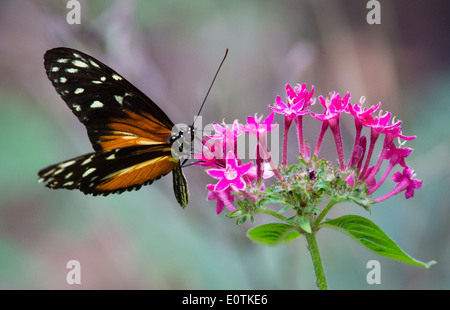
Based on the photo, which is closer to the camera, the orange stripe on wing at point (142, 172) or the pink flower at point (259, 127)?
the pink flower at point (259, 127)

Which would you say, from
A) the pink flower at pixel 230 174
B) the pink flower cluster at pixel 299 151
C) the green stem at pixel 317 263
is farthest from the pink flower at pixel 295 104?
the green stem at pixel 317 263

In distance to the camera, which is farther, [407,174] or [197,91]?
[197,91]

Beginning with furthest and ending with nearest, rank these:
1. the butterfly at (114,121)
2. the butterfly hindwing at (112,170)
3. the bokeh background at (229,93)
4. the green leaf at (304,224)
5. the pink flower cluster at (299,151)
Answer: the bokeh background at (229,93)
the butterfly at (114,121)
the butterfly hindwing at (112,170)
the pink flower cluster at (299,151)
the green leaf at (304,224)

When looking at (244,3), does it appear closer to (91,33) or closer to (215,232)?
(91,33)

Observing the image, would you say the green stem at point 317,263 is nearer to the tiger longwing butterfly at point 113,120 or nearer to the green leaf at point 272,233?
the green leaf at point 272,233

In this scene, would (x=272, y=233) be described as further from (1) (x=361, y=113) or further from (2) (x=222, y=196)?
(1) (x=361, y=113)

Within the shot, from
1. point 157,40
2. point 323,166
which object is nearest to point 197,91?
point 157,40
